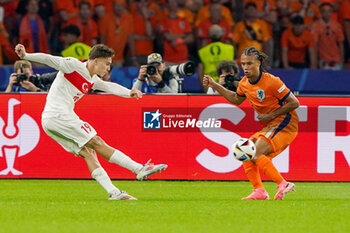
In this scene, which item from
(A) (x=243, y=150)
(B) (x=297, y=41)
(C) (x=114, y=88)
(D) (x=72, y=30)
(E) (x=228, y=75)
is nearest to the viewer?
(A) (x=243, y=150)

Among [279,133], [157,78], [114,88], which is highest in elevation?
[114,88]

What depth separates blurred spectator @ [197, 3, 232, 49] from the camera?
17.2m

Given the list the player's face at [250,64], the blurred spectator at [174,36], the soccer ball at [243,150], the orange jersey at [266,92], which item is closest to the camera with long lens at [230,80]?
the orange jersey at [266,92]

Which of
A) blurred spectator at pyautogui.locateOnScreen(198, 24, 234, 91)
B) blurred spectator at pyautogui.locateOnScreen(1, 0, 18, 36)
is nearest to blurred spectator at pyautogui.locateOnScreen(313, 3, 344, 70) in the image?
blurred spectator at pyautogui.locateOnScreen(198, 24, 234, 91)

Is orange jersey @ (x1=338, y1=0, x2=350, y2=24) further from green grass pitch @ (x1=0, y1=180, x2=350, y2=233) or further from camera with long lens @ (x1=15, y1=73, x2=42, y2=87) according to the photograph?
camera with long lens @ (x1=15, y1=73, x2=42, y2=87)

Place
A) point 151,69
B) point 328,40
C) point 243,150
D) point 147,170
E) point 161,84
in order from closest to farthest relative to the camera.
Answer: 1. point 147,170
2. point 243,150
3. point 151,69
4. point 161,84
5. point 328,40

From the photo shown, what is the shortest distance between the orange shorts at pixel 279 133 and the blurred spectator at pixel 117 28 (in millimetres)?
7832

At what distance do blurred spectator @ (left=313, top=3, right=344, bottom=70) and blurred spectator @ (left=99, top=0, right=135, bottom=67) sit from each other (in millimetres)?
4226

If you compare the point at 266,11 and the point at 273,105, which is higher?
the point at 266,11

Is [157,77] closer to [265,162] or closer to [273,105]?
[273,105]

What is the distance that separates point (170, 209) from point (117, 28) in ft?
30.0

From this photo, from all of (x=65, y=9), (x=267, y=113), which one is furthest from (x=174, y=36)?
(x=267, y=113)

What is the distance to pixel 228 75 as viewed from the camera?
12.6 meters

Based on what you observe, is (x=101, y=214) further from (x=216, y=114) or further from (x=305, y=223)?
(x=216, y=114)
